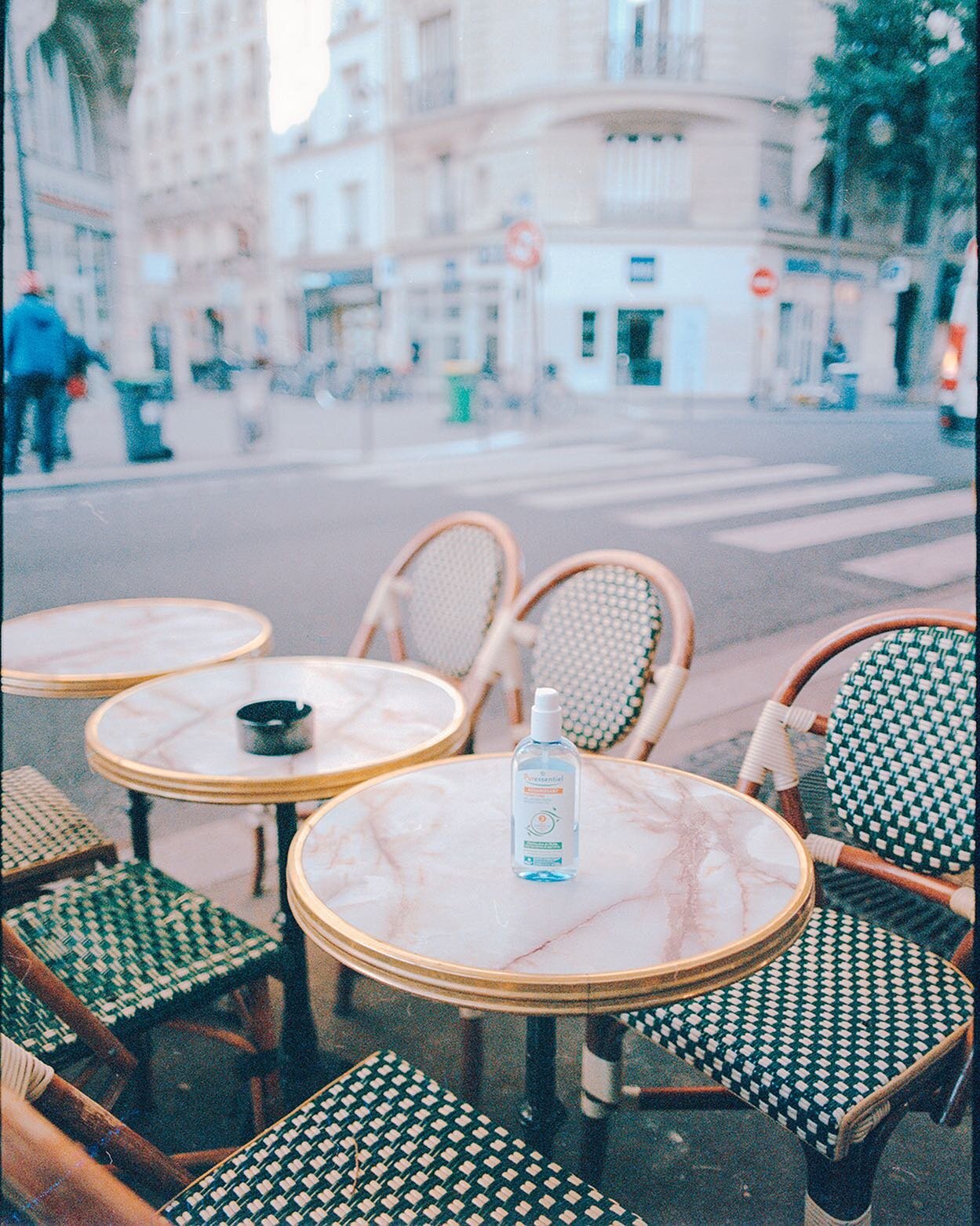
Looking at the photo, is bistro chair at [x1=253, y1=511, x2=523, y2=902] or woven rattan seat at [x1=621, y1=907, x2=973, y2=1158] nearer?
woven rattan seat at [x1=621, y1=907, x2=973, y2=1158]

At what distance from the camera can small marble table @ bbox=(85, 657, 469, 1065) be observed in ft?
5.59

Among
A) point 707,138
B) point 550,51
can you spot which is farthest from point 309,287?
point 707,138

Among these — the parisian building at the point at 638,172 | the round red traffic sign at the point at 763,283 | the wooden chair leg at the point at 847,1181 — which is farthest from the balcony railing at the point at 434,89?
the wooden chair leg at the point at 847,1181

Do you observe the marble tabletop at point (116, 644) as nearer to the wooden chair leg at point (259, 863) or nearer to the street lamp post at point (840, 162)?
the wooden chair leg at point (259, 863)

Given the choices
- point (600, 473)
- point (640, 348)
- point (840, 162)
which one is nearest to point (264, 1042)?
point (840, 162)

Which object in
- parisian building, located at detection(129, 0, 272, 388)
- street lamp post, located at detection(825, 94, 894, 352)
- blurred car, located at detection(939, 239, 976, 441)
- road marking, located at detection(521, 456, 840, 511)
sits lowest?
road marking, located at detection(521, 456, 840, 511)

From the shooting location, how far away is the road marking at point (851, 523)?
3.38 m

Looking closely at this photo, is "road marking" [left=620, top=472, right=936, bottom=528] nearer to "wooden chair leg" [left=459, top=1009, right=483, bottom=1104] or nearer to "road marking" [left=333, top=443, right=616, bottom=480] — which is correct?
"road marking" [left=333, top=443, right=616, bottom=480]

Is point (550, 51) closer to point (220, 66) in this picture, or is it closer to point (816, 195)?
point (816, 195)

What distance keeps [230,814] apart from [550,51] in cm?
315

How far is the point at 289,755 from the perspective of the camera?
1.79 m

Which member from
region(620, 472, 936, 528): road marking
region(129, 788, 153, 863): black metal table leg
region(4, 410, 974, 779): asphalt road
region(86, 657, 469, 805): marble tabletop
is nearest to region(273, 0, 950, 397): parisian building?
region(4, 410, 974, 779): asphalt road

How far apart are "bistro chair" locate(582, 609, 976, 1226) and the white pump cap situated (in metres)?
0.42

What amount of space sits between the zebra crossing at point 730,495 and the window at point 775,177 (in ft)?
3.65
